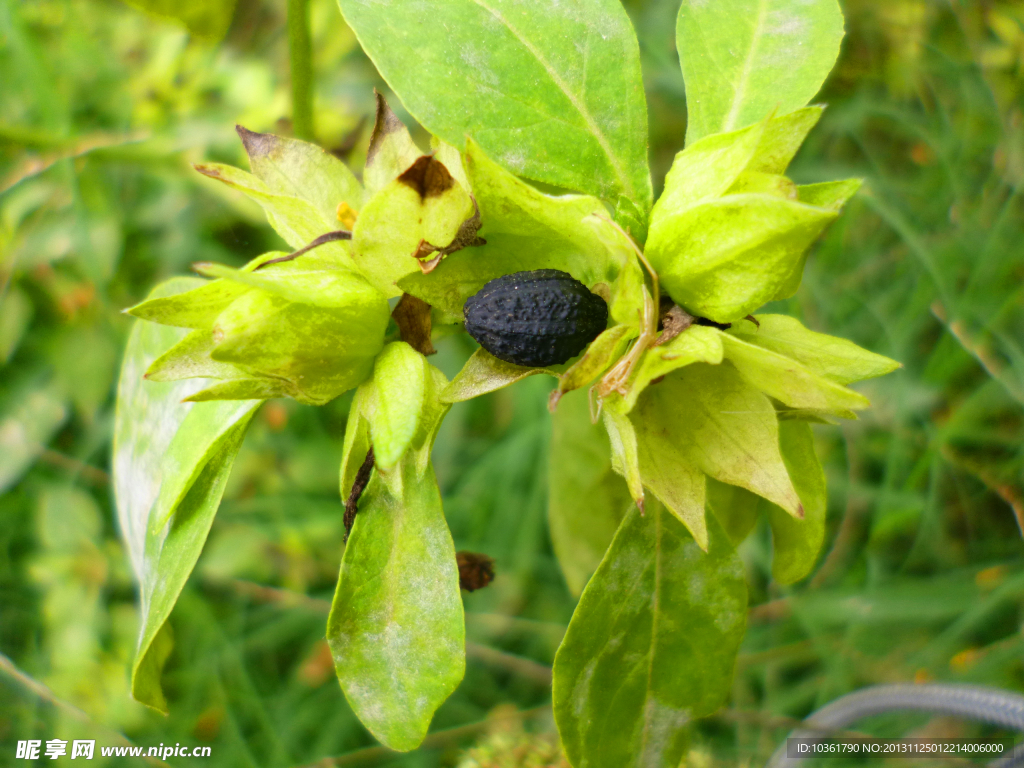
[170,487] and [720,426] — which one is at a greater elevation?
[720,426]

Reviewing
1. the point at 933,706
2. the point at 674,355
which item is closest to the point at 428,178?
the point at 674,355

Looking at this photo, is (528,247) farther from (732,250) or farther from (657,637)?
(657,637)

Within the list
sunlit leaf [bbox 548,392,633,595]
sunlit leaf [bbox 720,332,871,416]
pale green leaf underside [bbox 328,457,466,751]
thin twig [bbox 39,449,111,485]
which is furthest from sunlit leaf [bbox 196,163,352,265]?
thin twig [bbox 39,449,111,485]

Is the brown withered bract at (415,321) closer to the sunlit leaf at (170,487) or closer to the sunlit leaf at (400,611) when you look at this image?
the sunlit leaf at (400,611)

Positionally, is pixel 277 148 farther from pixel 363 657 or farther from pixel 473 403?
pixel 473 403

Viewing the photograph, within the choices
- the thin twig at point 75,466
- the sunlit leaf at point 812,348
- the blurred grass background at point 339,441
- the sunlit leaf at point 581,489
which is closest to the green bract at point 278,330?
the sunlit leaf at point 812,348

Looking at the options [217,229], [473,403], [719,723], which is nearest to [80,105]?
[217,229]
